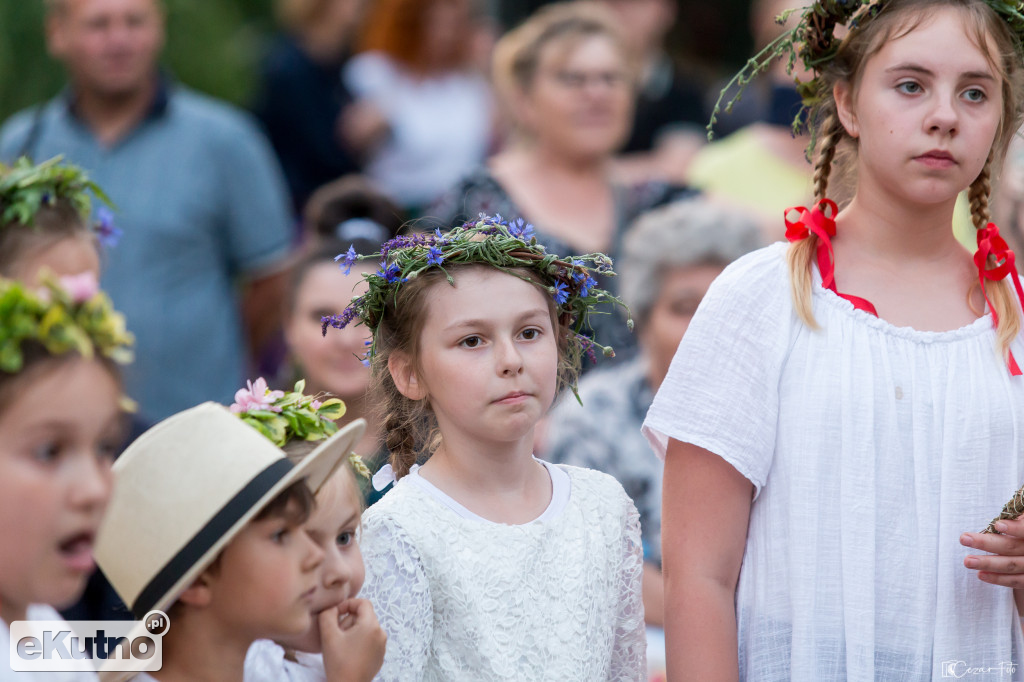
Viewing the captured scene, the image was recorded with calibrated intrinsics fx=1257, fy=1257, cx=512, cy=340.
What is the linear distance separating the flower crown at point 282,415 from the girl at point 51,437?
0.49 meters

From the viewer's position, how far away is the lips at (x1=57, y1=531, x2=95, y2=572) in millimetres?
1945

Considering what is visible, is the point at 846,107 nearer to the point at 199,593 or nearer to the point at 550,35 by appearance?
the point at 199,593

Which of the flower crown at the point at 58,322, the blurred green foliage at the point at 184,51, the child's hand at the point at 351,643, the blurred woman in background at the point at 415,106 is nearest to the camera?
the flower crown at the point at 58,322

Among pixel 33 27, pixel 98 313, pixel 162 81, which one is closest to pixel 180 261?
pixel 162 81

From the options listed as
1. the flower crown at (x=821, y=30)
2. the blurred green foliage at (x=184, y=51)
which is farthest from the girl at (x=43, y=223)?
the blurred green foliage at (x=184, y=51)

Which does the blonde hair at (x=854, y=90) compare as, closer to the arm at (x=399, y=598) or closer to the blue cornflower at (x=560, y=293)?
the blue cornflower at (x=560, y=293)

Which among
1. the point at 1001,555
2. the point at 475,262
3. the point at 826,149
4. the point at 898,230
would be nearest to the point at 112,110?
the point at 475,262

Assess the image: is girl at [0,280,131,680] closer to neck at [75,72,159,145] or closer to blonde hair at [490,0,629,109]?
neck at [75,72,159,145]

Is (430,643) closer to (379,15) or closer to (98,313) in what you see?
(98,313)

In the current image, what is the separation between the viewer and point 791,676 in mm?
2660

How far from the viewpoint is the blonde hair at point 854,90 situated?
2.71m

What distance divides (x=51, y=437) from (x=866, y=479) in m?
1.60

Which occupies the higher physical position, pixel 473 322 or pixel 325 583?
pixel 473 322

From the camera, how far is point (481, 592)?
103 inches
